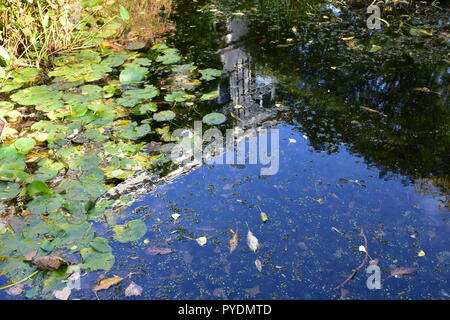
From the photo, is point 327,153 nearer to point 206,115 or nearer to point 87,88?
point 206,115

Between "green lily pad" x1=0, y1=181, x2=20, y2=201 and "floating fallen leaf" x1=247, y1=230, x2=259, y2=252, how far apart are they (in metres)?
1.08

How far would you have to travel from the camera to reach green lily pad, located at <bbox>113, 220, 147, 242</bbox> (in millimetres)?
1646

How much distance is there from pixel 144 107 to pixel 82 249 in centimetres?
112

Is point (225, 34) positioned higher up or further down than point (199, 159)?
higher up

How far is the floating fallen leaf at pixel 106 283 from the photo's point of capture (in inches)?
57.2

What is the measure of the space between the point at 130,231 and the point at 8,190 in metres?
0.67

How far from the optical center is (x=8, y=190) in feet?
6.22

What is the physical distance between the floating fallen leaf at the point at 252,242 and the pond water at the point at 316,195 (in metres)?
0.02

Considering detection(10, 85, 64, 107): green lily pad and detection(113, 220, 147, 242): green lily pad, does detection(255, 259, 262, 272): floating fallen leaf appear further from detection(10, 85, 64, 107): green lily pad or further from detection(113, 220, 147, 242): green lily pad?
detection(10, 85, 64, 107): green lily pad

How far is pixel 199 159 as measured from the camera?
209 centimetres
